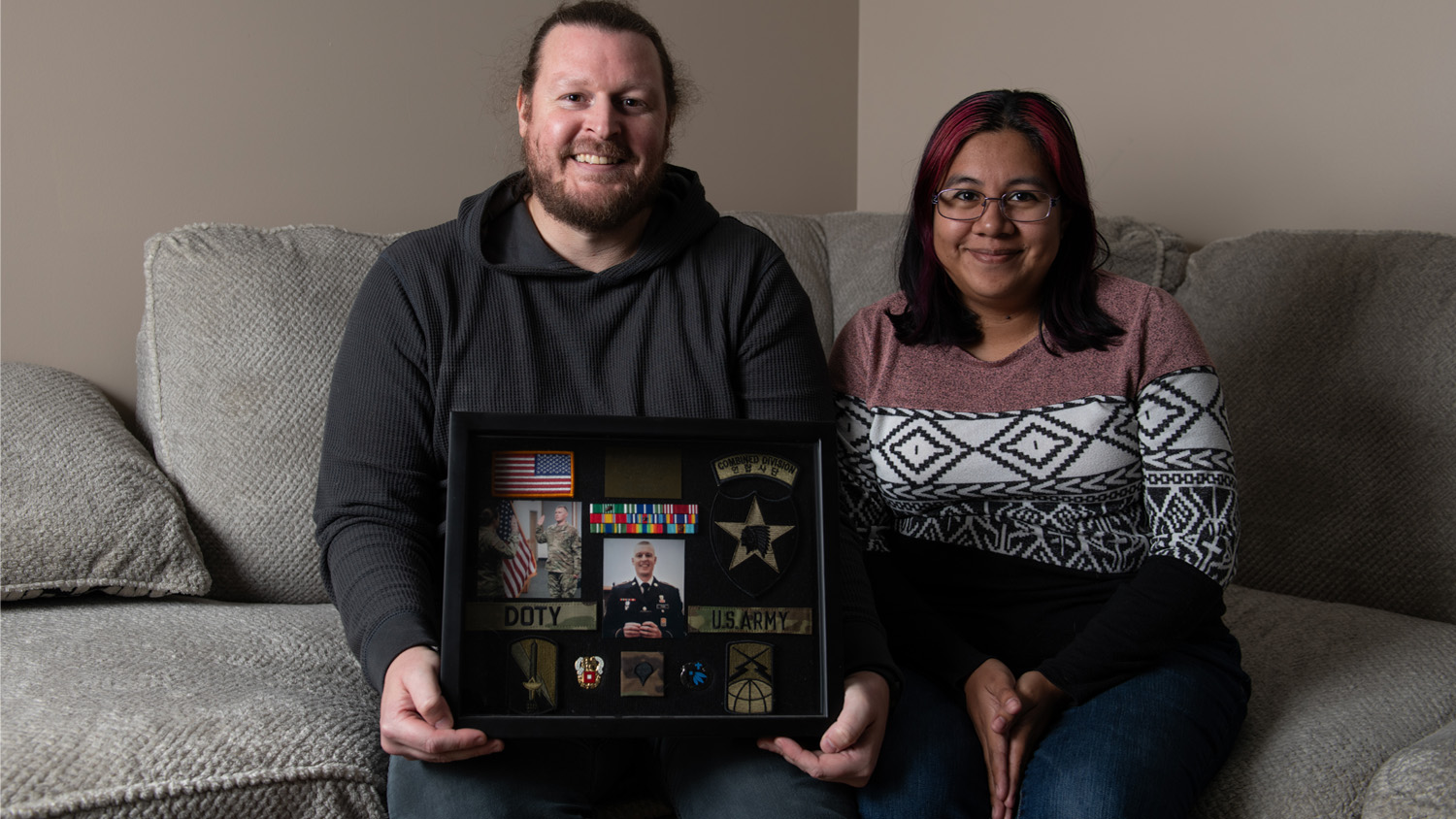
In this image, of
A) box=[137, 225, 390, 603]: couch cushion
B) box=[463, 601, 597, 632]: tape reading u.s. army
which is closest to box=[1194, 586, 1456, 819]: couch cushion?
box=[463, 601, 597, 632]: tape reading u.s. army

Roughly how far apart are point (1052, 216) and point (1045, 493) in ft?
1.03

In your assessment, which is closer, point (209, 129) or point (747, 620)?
point (747, 620)

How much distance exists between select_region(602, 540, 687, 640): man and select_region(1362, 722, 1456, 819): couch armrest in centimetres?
63

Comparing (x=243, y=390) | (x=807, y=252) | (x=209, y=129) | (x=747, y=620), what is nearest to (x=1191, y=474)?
(x=747, y=620)

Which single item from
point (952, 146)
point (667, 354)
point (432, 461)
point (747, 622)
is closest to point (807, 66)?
point (952, 146)

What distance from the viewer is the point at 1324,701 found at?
1.17 meters

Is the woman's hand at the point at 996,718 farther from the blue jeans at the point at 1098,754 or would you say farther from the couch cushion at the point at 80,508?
the couch cushion at the point at 80,508

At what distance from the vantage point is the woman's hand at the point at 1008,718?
105cm

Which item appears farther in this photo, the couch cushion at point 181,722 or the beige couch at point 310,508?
the beige couch at point 310,508

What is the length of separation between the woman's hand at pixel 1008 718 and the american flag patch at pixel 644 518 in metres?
0.38

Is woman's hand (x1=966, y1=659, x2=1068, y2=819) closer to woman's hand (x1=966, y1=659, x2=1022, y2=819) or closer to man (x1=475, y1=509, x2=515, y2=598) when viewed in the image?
woman's hand (x1=966, y1=659, x2=1022, y2=819)

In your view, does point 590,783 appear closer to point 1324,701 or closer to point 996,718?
point 996,718

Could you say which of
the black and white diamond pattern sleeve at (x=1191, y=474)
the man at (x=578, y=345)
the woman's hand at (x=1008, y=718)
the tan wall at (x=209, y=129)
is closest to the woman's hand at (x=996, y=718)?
the woman's hand at (x=1008, y=718)

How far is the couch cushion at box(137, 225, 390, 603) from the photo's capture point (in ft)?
4.72
